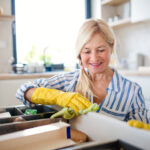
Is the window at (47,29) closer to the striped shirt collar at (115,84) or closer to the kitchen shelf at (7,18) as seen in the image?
the kitchen shelf at (7,18)

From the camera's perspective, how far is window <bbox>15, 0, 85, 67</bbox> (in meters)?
3.23

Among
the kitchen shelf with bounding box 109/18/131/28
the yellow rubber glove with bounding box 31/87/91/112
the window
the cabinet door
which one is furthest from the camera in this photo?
the window

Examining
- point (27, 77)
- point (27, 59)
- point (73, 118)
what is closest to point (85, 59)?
point (73, 118)

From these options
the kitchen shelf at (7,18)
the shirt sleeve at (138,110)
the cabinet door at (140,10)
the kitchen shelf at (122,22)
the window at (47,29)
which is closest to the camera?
the shirt sleeve at (138,110)

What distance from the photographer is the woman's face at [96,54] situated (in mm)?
1254

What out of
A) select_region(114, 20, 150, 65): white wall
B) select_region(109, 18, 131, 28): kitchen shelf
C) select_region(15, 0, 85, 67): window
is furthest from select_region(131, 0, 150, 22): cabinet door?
select_region(15, 0, 85, 67): window

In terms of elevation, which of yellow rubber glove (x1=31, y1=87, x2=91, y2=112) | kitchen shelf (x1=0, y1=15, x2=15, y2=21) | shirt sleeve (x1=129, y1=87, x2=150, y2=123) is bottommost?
shirt sleeve (x1=129, y1=87, x2=150, y2=123)

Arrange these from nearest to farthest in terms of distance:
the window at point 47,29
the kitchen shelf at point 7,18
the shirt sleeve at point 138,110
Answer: the shirt sleeve at point 138,110
the kitchen shelf at point 7,18
the window at point 47,29

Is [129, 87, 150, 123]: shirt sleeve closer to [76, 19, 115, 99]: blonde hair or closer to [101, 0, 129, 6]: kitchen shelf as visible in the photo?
[76, 19, 115, 99]: blonde hair

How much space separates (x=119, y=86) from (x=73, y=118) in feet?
1.64

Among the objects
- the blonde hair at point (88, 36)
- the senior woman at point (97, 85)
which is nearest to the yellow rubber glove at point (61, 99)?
the senior woman at point (97, 85)

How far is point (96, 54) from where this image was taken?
128cm

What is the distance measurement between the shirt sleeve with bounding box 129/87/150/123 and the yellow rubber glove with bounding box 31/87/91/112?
0.33 meters

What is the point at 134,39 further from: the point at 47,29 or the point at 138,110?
the point at 138,110
